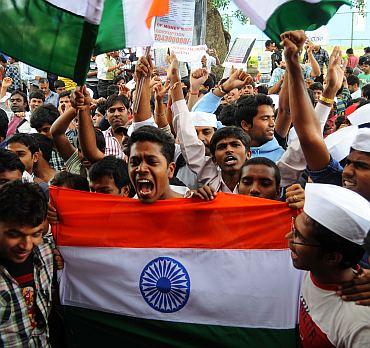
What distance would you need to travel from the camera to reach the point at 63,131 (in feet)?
16.3

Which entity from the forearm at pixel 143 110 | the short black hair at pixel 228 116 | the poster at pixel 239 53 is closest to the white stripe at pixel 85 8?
the forearm at pixel 143 110

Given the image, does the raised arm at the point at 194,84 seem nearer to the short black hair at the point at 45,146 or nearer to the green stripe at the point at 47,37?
the short black hair at the point at 45,146

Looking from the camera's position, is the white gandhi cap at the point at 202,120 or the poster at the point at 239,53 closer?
the white gandhi cap at the point at 202,120

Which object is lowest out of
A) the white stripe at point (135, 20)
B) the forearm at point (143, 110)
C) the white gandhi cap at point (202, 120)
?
the white gandhi cap at point (202, 120)

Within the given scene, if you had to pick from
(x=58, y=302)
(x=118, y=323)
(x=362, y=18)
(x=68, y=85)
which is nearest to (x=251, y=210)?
(x=118, y=323)

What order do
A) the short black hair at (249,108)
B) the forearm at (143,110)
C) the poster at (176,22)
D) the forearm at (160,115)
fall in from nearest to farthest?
1. the forearm at (143,110)
2. the short black hair at (249,108)
3. the forearm at (160,115)
4. the poster at (176,22)

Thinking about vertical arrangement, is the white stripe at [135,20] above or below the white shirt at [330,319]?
above

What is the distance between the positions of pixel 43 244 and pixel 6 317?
584 millimetres

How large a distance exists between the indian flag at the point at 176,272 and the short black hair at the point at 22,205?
0.60 meters

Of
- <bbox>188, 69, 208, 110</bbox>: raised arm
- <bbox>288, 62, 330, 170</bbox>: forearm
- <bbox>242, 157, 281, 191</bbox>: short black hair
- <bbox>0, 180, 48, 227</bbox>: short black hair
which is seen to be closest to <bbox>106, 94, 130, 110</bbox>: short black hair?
<bbox>188, 69, 208, 110</bbox>: raised arm

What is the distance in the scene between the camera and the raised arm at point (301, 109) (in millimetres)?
3219

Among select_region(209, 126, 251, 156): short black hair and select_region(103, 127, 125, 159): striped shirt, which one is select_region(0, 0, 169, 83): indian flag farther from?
select_region(103, 127, 125, 159): striped shirt

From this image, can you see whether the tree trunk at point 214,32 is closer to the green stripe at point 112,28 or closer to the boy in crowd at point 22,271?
the green stripe at point 112,28

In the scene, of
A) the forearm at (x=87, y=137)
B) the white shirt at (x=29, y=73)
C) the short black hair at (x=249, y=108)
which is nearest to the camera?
the forearm at (x=87, y=137)
